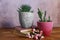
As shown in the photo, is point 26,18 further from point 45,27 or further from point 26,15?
point 45,27

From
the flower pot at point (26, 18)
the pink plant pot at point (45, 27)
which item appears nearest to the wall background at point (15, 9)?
the flower pot at point (26, 18)

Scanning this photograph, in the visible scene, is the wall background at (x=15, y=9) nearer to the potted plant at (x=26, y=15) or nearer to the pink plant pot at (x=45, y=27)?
the potted plant at (x=26, y=15)

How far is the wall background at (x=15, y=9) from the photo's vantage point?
117 cm

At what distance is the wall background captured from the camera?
3.83 feet

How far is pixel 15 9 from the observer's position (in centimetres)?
117

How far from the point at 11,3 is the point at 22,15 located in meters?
0.24

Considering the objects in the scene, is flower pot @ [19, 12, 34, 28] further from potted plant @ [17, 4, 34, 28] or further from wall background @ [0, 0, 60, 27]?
wall background @ [0, 0, 60, 27]

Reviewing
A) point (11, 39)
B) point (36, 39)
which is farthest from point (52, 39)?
point (11, 39)

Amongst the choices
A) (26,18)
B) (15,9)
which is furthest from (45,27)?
(15,9)

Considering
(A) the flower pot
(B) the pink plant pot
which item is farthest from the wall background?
(B) the pink plant pot

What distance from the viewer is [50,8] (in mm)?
1198

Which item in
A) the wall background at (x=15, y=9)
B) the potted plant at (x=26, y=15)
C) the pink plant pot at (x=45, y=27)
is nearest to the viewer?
the pink plant pot at (x=45, y=27)

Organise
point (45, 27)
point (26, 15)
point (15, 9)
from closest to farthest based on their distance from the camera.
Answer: point (45, 27), point (26, 15), point (15, 9)

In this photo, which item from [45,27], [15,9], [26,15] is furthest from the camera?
[15,9]
